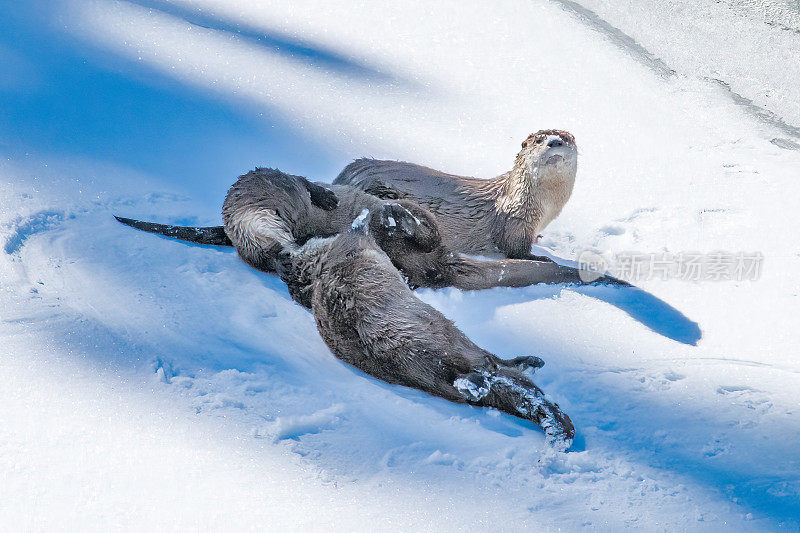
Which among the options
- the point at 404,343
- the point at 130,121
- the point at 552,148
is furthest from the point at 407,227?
the point at 130,121

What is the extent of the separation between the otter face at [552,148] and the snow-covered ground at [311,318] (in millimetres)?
460

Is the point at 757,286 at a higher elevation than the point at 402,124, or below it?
below

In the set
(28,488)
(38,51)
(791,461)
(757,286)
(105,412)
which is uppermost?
(38,51)

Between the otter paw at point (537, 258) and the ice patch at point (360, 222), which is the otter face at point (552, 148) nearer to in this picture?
the otter paw at point (537, 258)

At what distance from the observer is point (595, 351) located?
8.10 ft

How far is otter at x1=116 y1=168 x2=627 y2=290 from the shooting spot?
2.68 m

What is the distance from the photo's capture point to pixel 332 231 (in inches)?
118

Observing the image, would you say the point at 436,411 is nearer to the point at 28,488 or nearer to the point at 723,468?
the point at 723,468

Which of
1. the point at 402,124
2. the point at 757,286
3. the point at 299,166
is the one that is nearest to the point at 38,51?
the point at 299,166

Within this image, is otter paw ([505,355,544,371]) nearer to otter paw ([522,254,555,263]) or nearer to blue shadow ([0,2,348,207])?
otter paw ([522,254,555,263])

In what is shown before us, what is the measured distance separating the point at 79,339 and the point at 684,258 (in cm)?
249

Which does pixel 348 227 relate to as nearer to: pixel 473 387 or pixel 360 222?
pixel 360 222

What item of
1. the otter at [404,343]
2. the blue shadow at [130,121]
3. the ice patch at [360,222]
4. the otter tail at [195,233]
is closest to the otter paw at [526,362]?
the otter at [404,343]

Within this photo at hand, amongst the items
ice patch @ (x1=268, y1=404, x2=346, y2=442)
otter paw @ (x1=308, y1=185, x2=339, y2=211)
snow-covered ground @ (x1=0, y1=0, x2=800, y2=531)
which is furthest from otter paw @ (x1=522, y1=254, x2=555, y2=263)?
ice patch @ (x1=268, y1=404, x2=346, y2=442)
